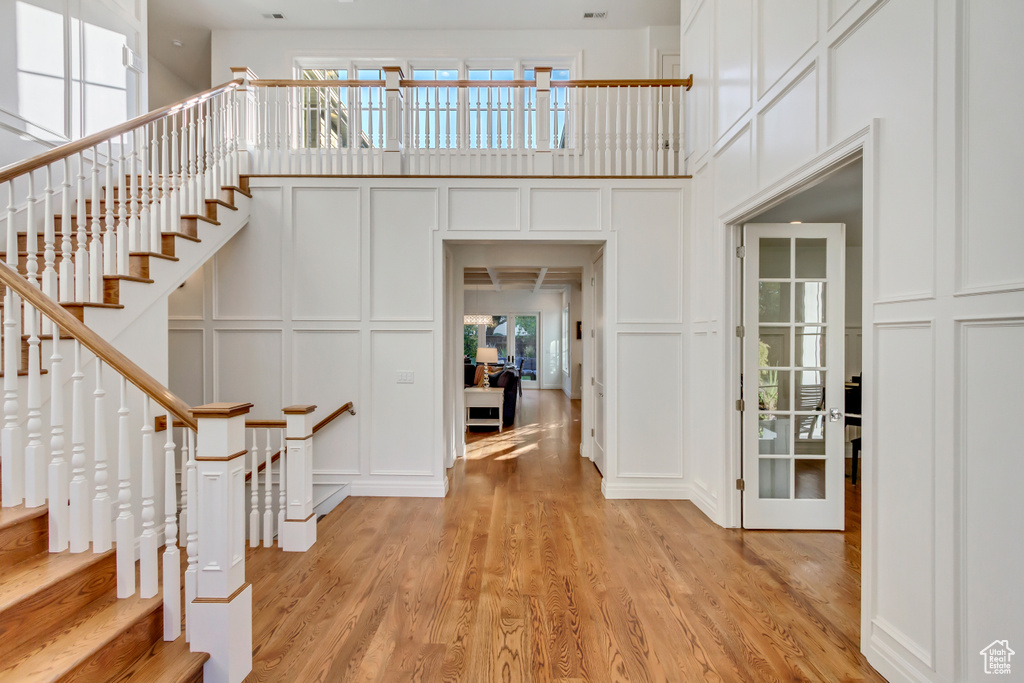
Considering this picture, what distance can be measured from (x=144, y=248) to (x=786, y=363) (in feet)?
15.4

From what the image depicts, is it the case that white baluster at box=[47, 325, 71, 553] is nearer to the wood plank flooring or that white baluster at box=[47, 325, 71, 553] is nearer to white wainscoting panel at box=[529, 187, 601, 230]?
the wood plank flooring

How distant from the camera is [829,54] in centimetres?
245

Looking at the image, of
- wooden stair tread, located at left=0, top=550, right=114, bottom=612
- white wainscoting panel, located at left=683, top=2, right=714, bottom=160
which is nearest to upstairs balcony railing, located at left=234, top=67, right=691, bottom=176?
white wainscoting panel, located at left=683, top=2, right=714, bottom=160

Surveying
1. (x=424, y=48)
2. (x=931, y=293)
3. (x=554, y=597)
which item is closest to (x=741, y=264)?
(x=931, y=293)

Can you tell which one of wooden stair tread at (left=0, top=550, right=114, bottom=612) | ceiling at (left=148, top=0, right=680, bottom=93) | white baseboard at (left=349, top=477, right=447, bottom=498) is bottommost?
white baseboard at (left=349, top=477, right=447, bottom=498)

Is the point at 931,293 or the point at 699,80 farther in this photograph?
the point at 699,80

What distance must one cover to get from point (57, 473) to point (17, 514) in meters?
0.28

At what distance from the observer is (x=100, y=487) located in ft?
6.39

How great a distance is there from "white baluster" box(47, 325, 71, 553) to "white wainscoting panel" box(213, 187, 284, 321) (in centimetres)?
258

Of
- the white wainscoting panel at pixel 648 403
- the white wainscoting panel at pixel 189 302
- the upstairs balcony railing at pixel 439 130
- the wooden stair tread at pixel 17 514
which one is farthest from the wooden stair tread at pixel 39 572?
the white wainscoting panel at pixel 648 403

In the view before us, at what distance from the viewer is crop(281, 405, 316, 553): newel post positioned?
338cm

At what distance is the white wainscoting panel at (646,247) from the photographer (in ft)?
14.8

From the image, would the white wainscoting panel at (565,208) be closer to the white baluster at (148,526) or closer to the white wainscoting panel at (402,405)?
the white wainscoting panel at (402,405)

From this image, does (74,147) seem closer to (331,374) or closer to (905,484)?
(331,374)
